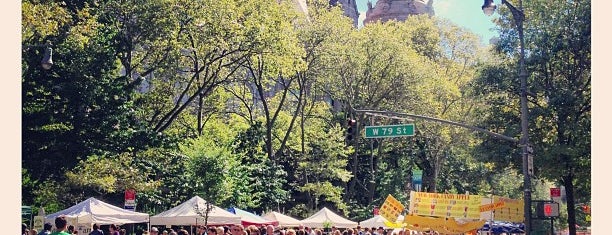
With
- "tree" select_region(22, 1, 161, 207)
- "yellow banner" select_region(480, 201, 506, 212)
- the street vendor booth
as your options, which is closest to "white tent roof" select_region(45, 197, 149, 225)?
the street vendor booth

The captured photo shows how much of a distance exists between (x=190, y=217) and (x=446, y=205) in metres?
13.7

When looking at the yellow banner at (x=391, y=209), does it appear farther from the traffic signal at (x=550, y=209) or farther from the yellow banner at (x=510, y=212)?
the traffic signal at (x=550, y=209)

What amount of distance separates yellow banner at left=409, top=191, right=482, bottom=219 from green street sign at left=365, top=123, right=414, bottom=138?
5.79 metres

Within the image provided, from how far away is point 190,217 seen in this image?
2605 centimetres

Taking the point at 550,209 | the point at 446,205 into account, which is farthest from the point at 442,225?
the point at 446,205

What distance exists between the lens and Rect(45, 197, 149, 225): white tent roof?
24.0 m

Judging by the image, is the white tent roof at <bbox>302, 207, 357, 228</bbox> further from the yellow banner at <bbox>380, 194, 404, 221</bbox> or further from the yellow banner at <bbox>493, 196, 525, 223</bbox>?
the yellow banner at <bbox>493, 196, 525, 223</bbox>

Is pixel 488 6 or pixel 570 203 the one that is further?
pixel 570 203

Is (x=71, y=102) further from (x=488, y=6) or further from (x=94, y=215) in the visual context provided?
(x=488, y=6)

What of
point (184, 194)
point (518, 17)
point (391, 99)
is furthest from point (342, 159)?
point (518, 17)

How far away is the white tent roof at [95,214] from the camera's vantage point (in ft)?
78.6

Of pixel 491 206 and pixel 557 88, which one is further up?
pixel 557 88

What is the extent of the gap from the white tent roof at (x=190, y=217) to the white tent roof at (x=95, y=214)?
3.09ft

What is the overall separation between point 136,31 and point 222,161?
327 inches
